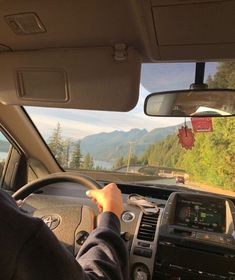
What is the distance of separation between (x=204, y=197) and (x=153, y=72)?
1.06 m

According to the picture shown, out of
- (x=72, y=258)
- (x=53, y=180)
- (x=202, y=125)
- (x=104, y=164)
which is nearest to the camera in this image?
(x=72, y=258)

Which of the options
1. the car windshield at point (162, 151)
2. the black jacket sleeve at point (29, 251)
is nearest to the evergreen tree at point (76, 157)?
the car windshield at point (162, 151)

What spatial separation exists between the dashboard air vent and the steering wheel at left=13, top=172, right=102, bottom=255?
1.08 ft

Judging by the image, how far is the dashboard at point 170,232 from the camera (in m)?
2.44

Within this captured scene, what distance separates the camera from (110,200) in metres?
1.89

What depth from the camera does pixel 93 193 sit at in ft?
6.80

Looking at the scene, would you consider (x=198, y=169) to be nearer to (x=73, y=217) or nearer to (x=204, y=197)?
(x=204, y=197)

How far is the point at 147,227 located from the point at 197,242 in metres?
0.34

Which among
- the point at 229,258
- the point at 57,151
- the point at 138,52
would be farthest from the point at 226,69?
the point at 57,151

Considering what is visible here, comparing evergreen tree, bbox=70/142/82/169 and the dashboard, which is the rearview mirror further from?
evergreen tree, bbox=70/142/82/169

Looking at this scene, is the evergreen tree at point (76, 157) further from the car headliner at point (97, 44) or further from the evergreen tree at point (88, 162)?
the car headliner at point (97, 44)

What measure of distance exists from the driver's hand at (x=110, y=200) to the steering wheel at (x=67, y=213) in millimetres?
354

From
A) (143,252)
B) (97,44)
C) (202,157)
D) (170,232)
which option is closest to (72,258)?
(143,252)

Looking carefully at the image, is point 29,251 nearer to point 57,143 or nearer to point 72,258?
point 72,258
